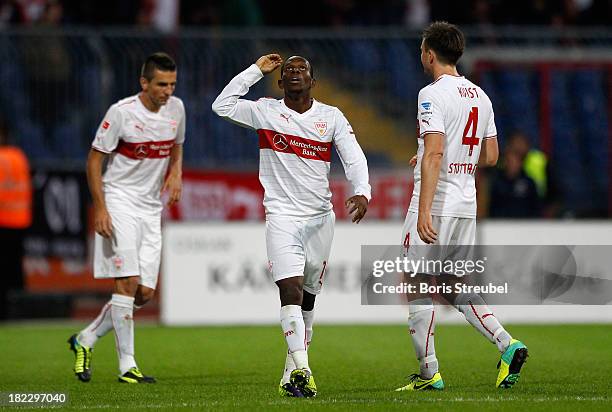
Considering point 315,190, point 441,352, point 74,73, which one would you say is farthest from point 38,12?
point 315,190

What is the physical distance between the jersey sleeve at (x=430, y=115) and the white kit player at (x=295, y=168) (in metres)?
0.57

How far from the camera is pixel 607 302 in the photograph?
584 inches

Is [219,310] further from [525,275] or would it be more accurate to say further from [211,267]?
[525,275]

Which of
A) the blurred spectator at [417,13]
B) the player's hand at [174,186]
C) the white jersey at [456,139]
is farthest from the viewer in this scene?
the blurred spectator at [417,13]

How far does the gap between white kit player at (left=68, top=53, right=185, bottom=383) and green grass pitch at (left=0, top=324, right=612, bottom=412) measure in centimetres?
46

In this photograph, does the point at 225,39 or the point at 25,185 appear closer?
the point at 25,185

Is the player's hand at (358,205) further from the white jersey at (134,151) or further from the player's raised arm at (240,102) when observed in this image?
the white jersey at (134,151)

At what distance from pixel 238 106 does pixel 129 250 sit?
1822 mm

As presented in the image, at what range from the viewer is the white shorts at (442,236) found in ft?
26.4

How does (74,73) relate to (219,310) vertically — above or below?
above

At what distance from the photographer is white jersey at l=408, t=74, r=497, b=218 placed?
26.4 feet

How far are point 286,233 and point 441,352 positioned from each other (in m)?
3.70

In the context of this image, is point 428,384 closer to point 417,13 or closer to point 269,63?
point 269,63

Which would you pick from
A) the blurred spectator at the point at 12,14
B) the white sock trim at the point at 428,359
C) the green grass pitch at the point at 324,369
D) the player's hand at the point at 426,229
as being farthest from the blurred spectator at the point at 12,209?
the player's hand at the point at 426,229
